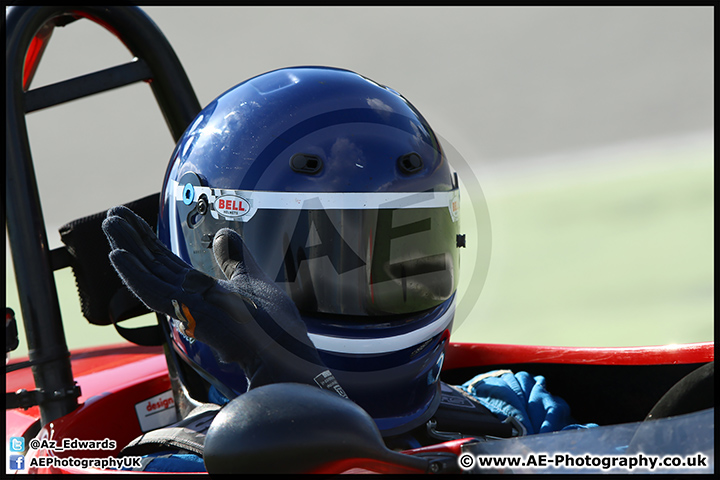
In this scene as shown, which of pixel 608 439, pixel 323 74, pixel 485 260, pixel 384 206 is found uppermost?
pixel 323 74

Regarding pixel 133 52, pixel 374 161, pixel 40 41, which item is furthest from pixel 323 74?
pixel 40 41

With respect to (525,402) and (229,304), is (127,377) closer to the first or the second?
(229,304)

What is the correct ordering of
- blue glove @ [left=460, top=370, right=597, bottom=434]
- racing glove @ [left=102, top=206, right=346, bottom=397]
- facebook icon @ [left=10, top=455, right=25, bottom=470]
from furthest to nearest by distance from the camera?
blue glove @ [left=460, top=370, right=597, bottom=434] < facebook icon @ [left=10, top=455, right=25, bottom=470] < racing glove @ [left=102, top=206, right=346, bottom=397]

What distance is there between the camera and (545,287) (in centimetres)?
647

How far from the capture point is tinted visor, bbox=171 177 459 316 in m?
1.42

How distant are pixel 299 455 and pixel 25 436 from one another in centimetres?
Answer: 112

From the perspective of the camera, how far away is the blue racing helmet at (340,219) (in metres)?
1.43

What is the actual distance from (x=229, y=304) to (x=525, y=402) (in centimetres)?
88

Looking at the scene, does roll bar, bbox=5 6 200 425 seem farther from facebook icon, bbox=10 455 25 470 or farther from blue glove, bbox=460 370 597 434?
blue glove, bbox=460 370 597 434

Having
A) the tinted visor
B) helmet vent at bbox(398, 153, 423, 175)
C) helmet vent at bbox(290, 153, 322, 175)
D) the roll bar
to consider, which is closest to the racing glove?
the tinted visor

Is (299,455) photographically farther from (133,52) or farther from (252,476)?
(133,52)

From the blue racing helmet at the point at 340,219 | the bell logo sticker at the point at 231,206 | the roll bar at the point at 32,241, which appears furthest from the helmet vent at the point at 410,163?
the roll bar at the point at 32,241

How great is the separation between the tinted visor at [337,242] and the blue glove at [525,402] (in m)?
0.47

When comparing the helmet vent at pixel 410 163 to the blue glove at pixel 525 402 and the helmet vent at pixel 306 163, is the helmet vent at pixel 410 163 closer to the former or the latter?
the helmet vent at pixel 306 163
